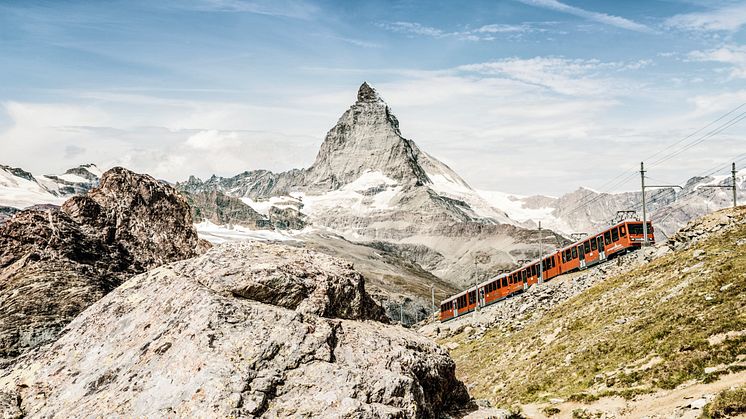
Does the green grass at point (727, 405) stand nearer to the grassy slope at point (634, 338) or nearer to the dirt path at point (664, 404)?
the dirt path at point (664, 404)

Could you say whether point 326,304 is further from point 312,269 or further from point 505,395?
point 505,395

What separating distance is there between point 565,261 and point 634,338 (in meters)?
46.9

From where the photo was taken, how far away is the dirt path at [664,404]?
741 inches

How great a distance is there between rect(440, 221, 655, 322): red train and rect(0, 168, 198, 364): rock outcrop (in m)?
59.1

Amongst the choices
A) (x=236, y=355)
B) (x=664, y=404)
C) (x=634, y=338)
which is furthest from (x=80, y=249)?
(x=634, y=338)

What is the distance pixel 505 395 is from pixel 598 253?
41.4 metres

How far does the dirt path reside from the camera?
18.8 metres

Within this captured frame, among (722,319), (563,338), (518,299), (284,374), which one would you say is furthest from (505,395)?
(518,299)

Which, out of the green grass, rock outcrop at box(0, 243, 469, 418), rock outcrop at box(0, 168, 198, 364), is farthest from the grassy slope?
rock outcrop at box(0, 168, 198, 364)

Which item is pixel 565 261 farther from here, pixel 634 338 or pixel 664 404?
pixel 664 404

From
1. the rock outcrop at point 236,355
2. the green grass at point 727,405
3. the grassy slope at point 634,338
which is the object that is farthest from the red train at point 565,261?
the rock outcrop at point 236,355

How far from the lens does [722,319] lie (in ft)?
85.6

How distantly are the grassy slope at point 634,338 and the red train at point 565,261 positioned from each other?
1732 cm

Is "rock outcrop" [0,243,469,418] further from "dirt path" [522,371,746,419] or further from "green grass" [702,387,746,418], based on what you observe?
"dirt path" [522,371,746,419]
